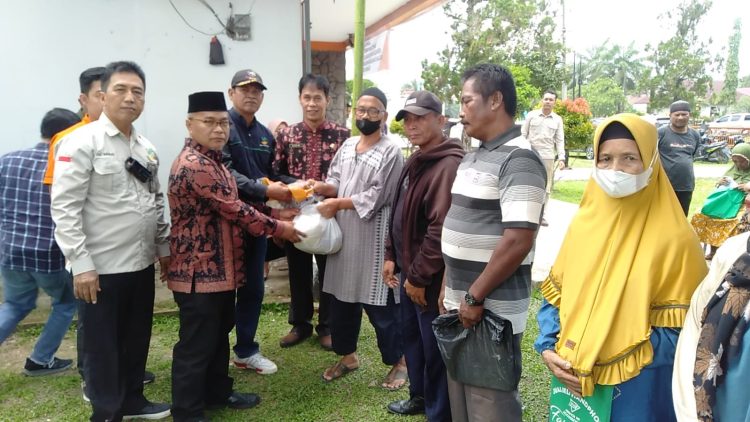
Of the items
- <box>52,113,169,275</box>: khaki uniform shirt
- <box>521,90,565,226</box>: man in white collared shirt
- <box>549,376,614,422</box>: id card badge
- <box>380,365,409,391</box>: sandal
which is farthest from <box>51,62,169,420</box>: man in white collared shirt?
<box>521,90,565,226</box>: man in white collared shirt

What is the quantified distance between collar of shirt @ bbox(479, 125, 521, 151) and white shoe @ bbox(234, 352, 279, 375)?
7.98 ft

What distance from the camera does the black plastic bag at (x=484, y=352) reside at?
6.91 feet

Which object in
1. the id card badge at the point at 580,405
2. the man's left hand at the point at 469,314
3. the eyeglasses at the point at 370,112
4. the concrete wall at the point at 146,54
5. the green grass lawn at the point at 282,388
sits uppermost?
the concrete wall at the point at 146,54

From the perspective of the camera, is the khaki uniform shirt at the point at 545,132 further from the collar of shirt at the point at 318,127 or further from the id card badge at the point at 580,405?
the id card badge at the point at 580,405

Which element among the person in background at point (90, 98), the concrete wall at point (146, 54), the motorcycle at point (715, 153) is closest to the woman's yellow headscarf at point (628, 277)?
the person in background at point (90, 98)

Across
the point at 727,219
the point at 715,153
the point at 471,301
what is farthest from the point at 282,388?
the point at 715,153

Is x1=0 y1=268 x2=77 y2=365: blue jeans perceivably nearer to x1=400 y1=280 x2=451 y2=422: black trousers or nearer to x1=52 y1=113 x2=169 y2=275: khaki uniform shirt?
x1=52 y1=113 x2=169 y2=275: khaki uniform shirt

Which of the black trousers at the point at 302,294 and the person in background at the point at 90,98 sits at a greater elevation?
the person in background at the point at 90,98

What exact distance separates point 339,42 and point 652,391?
10.8 meters

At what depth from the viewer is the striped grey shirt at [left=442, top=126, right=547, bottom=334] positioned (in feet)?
6.46

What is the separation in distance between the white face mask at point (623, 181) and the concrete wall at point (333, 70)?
408 inches

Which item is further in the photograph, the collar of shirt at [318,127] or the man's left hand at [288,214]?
the collar of shirt at [318,127]

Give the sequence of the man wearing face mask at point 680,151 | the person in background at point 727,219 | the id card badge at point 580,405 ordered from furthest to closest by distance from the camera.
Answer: the man wearing face mask at point 680,151, the person in background at point 727,219, the id card badge at point 580,405

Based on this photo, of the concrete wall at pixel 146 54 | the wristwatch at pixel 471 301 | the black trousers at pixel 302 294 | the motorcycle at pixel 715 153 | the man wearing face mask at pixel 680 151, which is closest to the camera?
the wristwatch at pixel 471 301
